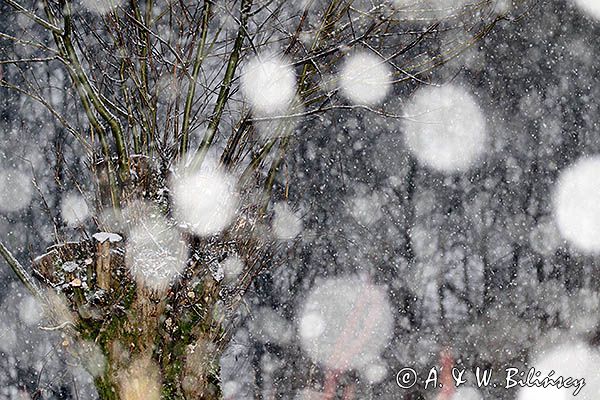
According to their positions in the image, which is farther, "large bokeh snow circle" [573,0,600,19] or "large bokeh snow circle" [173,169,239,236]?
"large bokeh snow circle" [573,0,600,19]

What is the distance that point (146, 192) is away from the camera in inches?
105

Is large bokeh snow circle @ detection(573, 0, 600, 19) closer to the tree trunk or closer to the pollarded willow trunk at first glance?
the pollarded willow trunk

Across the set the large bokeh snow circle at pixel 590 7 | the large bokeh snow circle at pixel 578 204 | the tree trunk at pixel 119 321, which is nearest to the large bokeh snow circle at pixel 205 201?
the tree trunk at pixel 119 321

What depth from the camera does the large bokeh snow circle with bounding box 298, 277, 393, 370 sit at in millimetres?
4387

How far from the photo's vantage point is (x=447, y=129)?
15.1 ft

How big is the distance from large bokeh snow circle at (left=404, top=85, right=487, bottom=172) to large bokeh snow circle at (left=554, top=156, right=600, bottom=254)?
0.69 meters

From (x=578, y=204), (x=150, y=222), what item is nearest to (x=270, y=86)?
(x=150, y=222)

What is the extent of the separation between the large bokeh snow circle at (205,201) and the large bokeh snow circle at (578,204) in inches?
110

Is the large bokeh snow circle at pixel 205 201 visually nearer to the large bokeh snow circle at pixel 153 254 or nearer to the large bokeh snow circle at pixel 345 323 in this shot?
the large bokeh snow circle at pixel 153 254

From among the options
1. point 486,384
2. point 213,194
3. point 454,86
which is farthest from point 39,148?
point 486,384

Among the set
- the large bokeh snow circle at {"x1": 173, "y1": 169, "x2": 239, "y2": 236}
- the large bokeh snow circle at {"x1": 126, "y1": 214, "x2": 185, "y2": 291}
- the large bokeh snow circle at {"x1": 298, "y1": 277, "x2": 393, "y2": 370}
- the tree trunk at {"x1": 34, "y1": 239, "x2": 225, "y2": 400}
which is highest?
the large bokeh snow circle at {"x1": 298, "y1": 277, "x2": 393, "y2": 370}

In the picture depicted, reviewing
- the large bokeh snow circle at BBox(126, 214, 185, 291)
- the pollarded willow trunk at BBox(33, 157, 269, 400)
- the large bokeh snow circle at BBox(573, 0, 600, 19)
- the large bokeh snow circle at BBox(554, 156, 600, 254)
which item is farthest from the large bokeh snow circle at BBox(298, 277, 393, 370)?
the large bokeh snow circle at BBox(573, 0, 600, 19)

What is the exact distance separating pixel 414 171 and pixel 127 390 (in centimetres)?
262

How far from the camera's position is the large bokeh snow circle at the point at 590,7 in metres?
4.71
